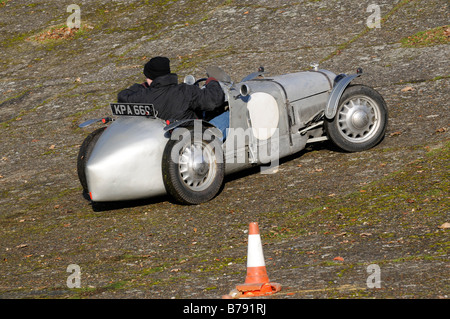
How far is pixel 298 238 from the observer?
6074 mm

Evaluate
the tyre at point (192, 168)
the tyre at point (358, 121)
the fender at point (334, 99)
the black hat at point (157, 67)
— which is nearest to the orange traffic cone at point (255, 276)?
the tyre at point (192, 168)

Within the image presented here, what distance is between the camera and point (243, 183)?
315 inches

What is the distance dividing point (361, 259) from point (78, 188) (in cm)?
451

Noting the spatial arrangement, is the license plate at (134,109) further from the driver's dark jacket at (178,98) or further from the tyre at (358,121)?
the tyre at (358,121)

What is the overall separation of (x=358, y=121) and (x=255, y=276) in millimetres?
3702

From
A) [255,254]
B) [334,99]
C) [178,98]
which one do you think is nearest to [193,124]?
[178,98]

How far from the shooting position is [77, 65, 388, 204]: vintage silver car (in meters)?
7.21

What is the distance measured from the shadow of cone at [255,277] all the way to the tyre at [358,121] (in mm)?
3354

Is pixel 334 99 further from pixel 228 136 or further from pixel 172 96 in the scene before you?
pixel 172 96

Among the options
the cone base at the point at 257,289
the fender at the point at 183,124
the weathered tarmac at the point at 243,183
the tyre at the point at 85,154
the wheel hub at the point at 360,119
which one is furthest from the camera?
the wheel hub at the point at 360,119

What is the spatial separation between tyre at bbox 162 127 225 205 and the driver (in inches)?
10.7

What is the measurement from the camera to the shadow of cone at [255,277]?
4.84 m

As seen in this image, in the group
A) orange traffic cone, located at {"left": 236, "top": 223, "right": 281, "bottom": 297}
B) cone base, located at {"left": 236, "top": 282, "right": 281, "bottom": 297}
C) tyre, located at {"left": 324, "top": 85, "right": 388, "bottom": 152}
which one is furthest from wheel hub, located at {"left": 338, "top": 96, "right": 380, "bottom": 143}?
cone base, located at {"left": 236, "top": 282, "right": 281, "bottom": 297}

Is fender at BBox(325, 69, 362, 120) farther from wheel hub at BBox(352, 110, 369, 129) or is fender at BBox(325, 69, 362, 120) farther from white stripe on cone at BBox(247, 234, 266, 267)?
white stripe on cone at BBox(247, 234, 266, 267)
